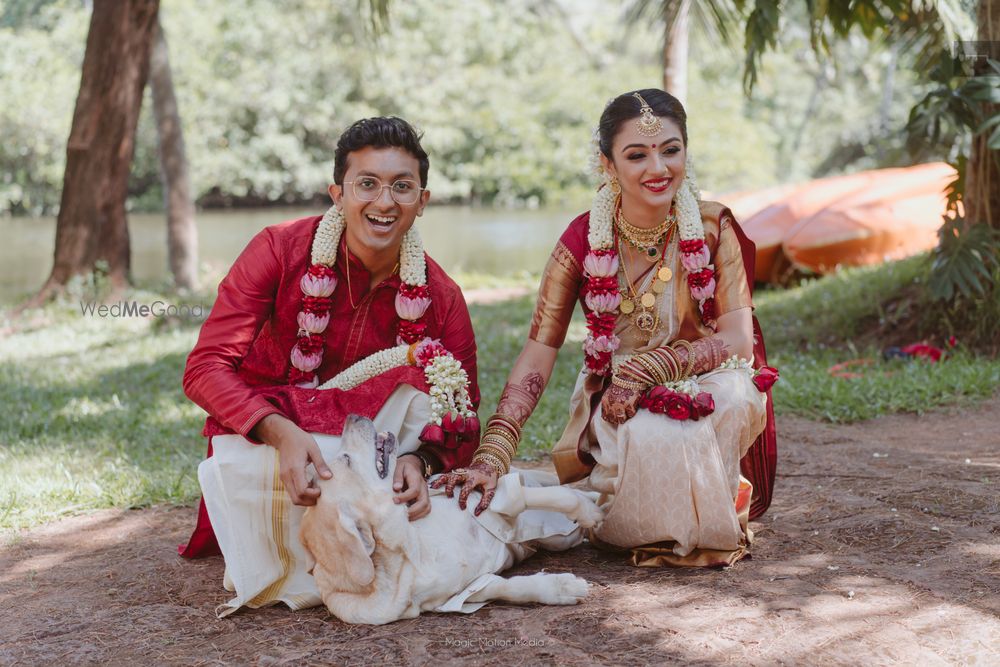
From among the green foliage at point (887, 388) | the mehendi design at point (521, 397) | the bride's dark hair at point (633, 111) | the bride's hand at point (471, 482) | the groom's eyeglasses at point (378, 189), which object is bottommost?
the green foliage at point (887, 388)

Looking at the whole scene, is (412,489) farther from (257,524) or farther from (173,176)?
(173,176)

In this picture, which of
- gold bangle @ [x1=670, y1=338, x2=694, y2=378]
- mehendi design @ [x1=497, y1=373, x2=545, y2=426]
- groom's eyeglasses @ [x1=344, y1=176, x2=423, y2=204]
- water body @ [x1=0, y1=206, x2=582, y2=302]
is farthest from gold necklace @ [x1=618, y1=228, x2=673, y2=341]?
water body @ [x1=0, y1=206, x2=582, y2=302]

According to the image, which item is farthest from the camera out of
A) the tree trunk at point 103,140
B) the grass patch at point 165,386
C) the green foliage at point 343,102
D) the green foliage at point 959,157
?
the green foliage at point 343,102

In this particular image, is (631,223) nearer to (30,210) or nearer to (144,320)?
(144,320)

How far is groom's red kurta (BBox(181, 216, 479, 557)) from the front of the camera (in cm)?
314

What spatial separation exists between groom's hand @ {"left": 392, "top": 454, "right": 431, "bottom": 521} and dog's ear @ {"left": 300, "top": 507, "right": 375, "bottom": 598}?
14 cm

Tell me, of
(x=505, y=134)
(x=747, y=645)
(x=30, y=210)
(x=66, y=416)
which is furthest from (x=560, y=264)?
(x=30, y=210)

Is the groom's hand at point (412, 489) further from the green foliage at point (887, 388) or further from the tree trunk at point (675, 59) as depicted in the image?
the tree trunk at point (675, 59)

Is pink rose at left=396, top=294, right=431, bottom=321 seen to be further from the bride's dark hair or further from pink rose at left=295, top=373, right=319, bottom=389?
the bride's dark hair

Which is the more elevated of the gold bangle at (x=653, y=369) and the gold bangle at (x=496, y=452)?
the gold bangle at (x=653, y=369)

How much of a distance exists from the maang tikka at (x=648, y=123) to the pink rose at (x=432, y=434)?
3.81ft

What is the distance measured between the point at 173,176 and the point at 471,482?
8.85 meters

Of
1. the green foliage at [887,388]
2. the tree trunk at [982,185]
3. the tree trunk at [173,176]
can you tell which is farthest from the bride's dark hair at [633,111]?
the tree trunk at [173,176]

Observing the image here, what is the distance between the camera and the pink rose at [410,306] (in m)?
3.32
